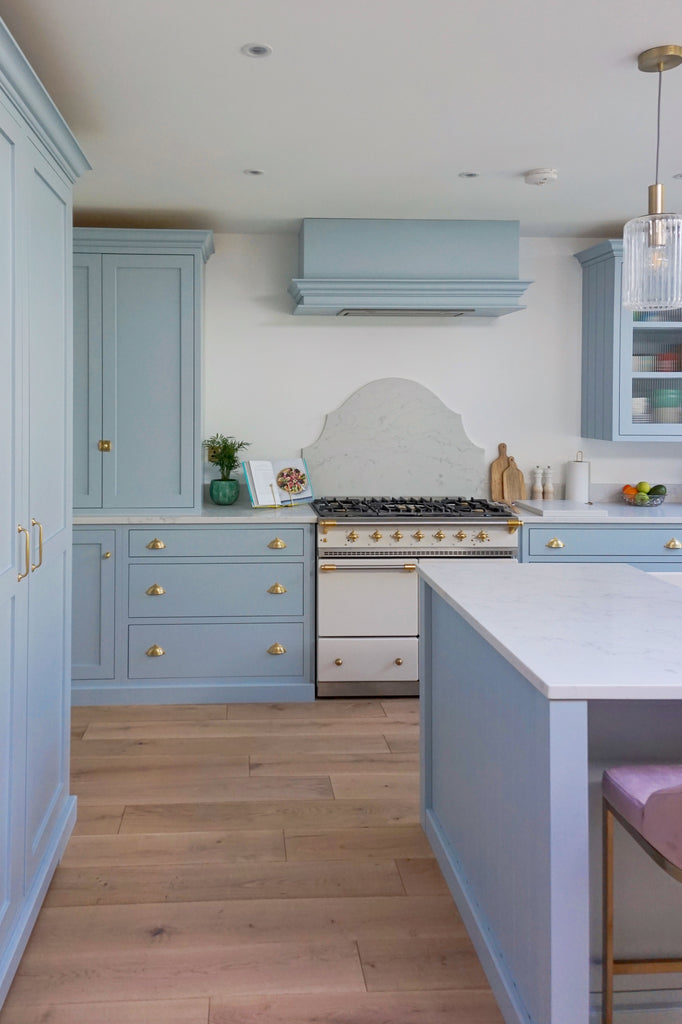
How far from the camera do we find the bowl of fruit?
199 inches

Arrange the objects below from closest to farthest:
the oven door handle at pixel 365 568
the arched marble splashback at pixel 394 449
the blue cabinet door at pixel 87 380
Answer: the blue cabinet door at pixel 87 380 → the oven door handle at pixel 365 568 → the arched marble splashback at pixel 394 449

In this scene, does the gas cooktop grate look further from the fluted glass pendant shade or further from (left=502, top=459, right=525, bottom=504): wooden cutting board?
the fluted glass pendant shade

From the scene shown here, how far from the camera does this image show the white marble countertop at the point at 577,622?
177 cm

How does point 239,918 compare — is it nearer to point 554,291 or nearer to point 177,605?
point 177,605

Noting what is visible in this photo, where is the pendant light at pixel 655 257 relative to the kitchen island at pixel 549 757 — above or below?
above

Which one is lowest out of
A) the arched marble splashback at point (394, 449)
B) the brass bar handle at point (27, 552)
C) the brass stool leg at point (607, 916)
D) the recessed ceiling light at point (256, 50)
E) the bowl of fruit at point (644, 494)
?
the brass stool leg at point (607, 916)

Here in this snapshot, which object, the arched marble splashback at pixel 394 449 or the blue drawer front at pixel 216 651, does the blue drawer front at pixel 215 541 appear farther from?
the arched marble splashback at pixel 394 449

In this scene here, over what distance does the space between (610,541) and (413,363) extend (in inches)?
56.0

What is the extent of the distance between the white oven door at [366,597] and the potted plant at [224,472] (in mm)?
656

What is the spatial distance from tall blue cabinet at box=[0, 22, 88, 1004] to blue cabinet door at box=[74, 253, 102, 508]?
1552 millimetres

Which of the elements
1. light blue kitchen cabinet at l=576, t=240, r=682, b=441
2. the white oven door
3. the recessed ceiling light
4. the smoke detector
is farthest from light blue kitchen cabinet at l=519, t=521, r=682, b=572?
the recessed ceiling light

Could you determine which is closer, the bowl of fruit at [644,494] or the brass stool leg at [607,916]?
the brass stool leg at [607,916]

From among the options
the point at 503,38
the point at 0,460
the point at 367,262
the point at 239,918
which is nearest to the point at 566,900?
the point at 239,918

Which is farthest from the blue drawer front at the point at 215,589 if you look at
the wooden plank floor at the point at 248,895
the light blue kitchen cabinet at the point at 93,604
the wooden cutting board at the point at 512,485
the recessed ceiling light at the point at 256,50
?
the recessed ceiling light at the point at 256,50
